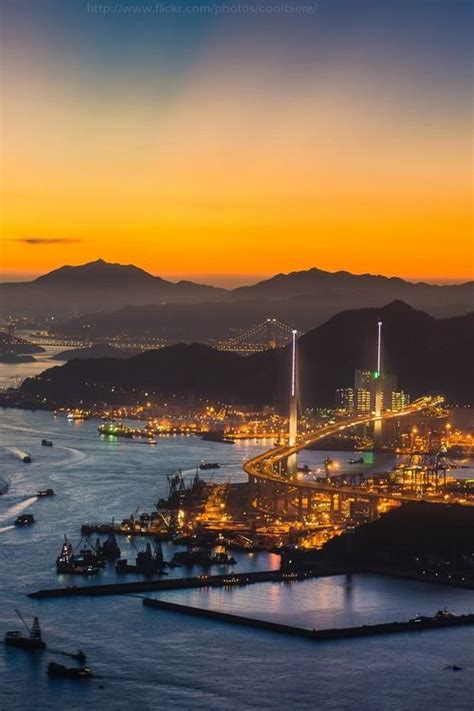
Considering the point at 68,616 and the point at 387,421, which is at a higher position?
the point at 387,421

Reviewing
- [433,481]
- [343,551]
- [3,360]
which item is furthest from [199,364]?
[343,551]

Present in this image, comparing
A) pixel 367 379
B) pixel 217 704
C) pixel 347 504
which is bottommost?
pixel 217 704

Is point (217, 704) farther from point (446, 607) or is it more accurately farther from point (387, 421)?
point (387, 421)

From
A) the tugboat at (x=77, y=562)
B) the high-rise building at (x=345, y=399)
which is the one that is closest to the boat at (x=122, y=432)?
the high-rise building at (x=345, y=399)

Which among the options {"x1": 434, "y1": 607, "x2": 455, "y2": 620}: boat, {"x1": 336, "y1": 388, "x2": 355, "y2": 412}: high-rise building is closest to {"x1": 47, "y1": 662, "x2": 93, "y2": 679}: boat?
{"x1": 434, "y1": 607, "x2": 455, "y2": 620}: boat

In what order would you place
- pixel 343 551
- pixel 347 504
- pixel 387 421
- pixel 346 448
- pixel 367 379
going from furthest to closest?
pixel 367 379, pixel 387 421, pixel 346 448, pixel 347 504, pixel 343 551
